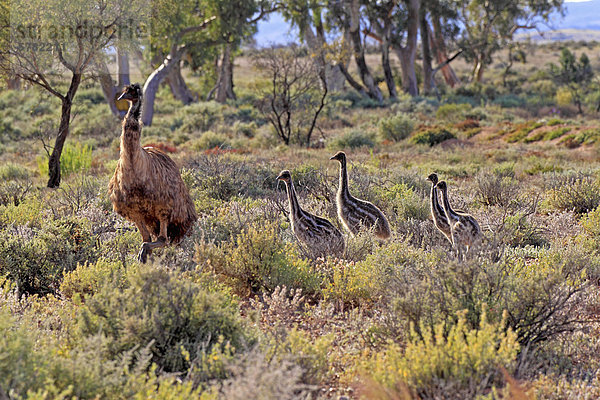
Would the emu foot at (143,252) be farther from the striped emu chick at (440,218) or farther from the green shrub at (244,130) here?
the green shrub at (244,130)

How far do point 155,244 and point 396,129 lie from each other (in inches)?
616

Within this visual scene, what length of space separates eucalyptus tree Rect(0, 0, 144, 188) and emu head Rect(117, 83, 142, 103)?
6178mm

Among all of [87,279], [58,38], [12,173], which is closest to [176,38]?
[12,173]

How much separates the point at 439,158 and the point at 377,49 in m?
33.8

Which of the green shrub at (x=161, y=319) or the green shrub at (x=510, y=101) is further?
the green shrub at (x=510, y=101)

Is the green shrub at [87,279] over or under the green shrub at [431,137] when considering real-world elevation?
under

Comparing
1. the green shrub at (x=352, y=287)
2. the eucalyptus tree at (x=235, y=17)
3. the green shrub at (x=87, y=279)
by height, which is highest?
the eucalyptus tree at (x=235, y=17)

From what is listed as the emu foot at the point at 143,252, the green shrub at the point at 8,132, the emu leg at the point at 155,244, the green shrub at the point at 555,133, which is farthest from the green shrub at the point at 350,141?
the emu foot at the point at 143,252

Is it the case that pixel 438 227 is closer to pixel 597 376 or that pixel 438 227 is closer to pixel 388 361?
pixel 597 376

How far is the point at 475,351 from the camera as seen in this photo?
3340 millimetres

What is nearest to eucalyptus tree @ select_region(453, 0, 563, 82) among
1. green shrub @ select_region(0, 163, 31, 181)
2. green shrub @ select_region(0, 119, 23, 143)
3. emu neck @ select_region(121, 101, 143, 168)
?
green shrub @ select_region(0, 119, 23, 143)

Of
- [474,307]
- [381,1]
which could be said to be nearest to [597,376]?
[474,307]

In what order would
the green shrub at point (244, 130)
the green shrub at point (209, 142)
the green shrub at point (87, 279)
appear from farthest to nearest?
the green shrub at point (244, 130) → the green shrub at point (209, 142) → the green shrub at point (87, 279)

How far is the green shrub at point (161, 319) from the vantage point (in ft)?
12.4
